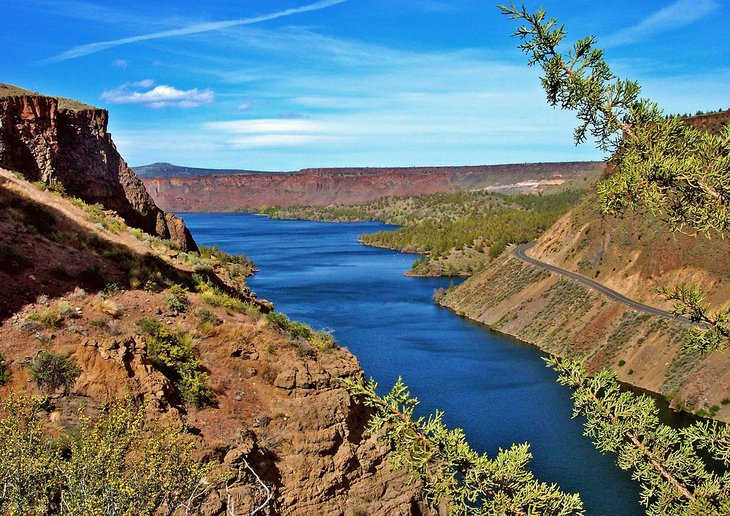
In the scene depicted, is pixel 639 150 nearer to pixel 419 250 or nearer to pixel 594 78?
pixel 594 78

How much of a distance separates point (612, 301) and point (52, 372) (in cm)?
4803

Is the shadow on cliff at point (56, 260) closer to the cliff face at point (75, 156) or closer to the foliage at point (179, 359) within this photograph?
the foliage at point (179, 359)

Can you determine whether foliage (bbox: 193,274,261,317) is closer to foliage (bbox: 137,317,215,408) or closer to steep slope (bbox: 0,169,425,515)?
steep slope (bbox: 0,169,425,515)

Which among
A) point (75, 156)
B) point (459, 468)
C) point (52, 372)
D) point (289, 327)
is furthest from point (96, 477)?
point (75, 156)

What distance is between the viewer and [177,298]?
56.8ft

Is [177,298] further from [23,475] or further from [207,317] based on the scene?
[23,475]

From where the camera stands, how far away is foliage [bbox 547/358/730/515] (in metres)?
7.19

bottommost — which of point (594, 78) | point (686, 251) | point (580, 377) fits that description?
point (686, 251)

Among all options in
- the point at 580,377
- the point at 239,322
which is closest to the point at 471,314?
the point at 239,322

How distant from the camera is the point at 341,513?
577 inches

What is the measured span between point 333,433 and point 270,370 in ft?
7.31

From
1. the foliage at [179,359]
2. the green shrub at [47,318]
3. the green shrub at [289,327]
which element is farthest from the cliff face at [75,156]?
the foliage at [179,359]

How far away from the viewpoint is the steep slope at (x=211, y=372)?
13031 mm

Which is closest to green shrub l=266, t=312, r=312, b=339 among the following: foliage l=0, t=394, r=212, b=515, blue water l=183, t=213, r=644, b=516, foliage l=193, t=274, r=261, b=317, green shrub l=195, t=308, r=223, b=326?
foliage l=193, t=274, r=261, b=317
